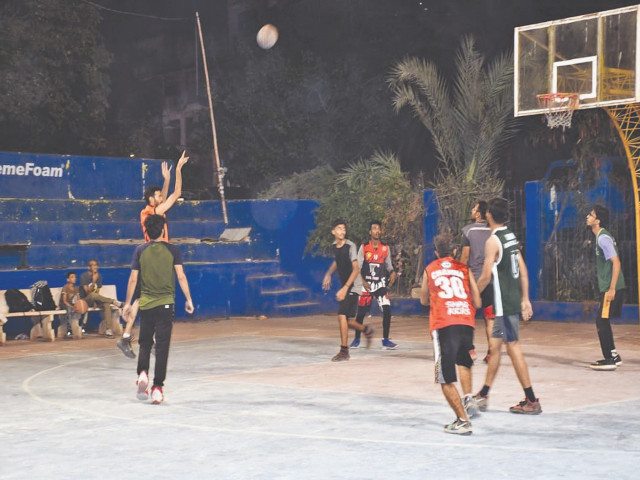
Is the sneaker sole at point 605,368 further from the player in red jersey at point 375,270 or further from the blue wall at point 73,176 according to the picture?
the blue wall at point 73,176

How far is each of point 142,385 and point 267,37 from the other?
22.4 meters

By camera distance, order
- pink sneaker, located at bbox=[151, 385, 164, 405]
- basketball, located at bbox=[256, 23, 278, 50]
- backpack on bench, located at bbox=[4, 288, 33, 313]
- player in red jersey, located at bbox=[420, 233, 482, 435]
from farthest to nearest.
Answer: basketball, located at bbox=[256, 23, 278, 50], backpack on bench, located at bbox=[4, 288, 33, 313], pink sneaker, located at bbox=[151, 385, 164, 405], player in red jersey, located at bbox=[420, 233, 482, 435]

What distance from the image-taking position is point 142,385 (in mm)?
10242

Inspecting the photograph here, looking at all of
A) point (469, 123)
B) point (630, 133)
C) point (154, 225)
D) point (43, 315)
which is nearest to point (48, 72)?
point (43, 315)

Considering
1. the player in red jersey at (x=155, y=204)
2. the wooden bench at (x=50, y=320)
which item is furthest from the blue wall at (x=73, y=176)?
the player in red jersey at (x=155, y=204)

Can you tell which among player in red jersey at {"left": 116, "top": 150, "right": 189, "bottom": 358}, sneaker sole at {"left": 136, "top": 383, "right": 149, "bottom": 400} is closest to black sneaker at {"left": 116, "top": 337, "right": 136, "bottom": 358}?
player in red jersey at {"left": 116, "top": 150, "right": 189, "bottom": 358}

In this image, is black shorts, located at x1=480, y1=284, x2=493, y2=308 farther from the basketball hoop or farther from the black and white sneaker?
the basketball hoop

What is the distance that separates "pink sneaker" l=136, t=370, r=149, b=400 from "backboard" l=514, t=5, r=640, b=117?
31.4 feet

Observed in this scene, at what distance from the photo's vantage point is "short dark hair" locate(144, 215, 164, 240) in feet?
33.4

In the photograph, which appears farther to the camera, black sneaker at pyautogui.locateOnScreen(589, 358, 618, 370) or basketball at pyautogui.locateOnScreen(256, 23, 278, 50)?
basketball at pyautogui.locateOnScreen(256, 23, 278, 50)

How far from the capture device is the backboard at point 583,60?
16.5 m

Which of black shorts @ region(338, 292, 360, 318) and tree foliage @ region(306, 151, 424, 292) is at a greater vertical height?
tree foliage @ region(306, 151, 424, 292)

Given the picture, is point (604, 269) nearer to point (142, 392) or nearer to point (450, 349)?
point (450, 349)

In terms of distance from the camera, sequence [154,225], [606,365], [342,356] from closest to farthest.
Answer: [154,225]
[606,365]
[342,356]
